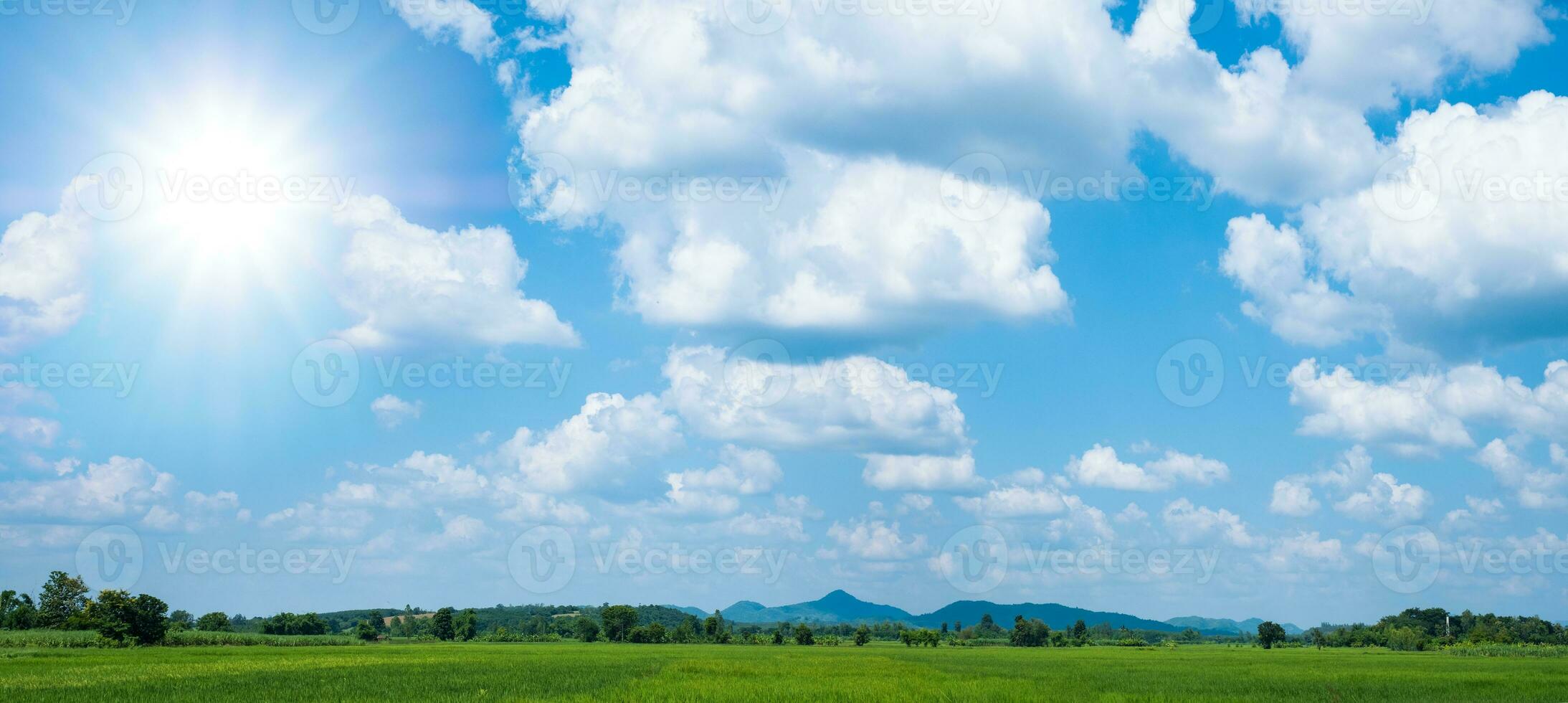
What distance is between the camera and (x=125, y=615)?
88625 mm

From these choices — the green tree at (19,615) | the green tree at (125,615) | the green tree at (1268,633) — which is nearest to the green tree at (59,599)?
the green tree at (19,615)

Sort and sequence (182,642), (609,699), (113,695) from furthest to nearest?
1. (182,642)
2. (113,695)
3. (609,699)

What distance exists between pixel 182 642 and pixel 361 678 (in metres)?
72.2

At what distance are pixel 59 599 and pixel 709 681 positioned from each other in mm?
131142

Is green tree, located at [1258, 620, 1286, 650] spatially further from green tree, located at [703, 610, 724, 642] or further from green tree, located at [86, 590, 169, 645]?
green tree, located at [86, 590, 169, 645]

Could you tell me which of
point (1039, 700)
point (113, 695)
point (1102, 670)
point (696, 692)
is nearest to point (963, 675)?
point (1102, 670)

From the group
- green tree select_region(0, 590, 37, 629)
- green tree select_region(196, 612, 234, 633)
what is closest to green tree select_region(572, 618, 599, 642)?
green tree select_region(196, 612, 234, 633)

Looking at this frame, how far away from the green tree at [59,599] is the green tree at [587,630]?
277ft

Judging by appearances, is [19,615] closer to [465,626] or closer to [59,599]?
[59,599]

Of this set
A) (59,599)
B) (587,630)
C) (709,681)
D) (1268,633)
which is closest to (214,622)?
(59,599)

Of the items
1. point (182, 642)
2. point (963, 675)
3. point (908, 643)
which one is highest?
point (963, 675)

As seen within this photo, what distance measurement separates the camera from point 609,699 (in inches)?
1188

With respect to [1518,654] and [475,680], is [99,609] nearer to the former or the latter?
[475,680]

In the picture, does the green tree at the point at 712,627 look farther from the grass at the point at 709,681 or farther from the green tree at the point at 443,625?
the grass at the point at 709,681
